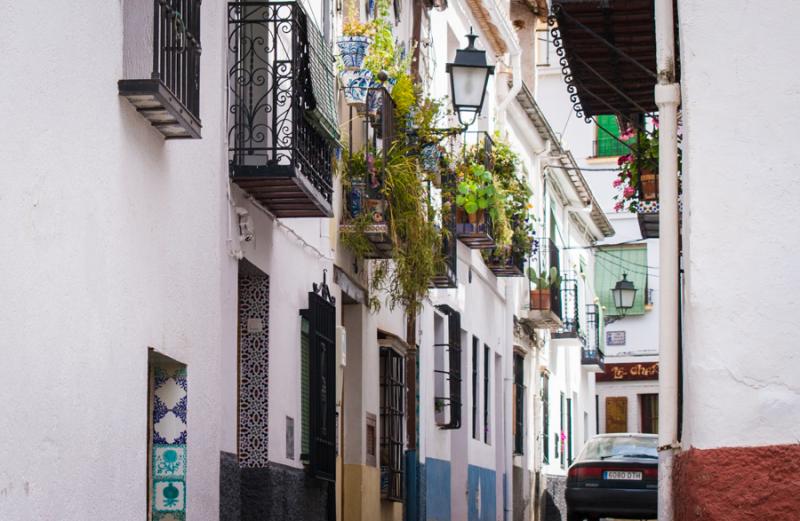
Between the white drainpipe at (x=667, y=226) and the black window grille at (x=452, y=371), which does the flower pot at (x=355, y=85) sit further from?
the white drainpipe at (x=667, y=226)

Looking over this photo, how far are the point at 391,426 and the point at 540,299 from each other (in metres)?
10.5

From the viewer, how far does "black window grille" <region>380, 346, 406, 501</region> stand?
17844 mm

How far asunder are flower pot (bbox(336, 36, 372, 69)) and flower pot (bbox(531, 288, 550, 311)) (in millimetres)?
13414

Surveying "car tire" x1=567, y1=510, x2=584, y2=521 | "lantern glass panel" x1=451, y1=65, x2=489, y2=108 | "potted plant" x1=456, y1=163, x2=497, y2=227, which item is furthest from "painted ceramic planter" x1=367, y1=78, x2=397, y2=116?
"car tire" x1=567, y1=510, x2=584, y2=521

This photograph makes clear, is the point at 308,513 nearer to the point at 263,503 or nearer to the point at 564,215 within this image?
the point at 263,503

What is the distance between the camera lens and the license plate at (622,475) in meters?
21.3

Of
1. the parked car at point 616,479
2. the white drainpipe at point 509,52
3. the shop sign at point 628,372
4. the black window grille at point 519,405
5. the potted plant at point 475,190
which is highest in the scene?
the white drainpipe at point 509,52

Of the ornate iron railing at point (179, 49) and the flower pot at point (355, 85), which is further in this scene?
the flower pot at point (355, 85)

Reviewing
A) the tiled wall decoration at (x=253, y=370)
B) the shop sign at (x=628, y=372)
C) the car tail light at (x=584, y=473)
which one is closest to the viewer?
the tiled wall decoration at (x=253, y=370)

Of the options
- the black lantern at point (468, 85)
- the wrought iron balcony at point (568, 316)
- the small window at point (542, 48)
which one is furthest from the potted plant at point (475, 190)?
the wrought iron balcony at point (568, 316)

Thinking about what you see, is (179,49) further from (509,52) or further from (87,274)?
(509,52)

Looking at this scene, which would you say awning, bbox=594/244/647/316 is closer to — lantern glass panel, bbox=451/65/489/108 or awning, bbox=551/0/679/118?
lantern glass panel, bbox=451/65/489/108

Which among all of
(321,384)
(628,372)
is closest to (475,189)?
(321,384)

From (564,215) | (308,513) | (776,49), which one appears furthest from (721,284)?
(564,215)
